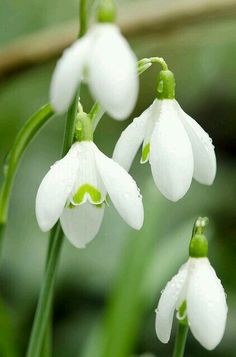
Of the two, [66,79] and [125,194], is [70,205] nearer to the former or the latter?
[125,194]

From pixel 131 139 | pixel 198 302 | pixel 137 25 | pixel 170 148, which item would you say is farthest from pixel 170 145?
pixel 137 25

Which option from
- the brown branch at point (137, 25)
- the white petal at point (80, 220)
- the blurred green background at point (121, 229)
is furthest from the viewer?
the brown branch at point (137, 25)

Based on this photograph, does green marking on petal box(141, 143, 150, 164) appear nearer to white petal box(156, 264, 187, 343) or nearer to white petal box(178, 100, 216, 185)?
white petal box(178, 100, 216, 185)

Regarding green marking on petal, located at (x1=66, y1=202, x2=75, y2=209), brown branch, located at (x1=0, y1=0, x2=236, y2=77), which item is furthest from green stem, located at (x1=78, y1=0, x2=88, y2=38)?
brown branch, located at (x1=0, y1=0, x2=236, y2=77)

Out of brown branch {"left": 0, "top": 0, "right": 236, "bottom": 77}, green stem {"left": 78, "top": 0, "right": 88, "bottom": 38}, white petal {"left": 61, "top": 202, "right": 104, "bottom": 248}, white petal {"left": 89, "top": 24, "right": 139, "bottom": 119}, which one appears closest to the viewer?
white petal {"left": 89, "top": 24, "right": 139, "bottom": 119}

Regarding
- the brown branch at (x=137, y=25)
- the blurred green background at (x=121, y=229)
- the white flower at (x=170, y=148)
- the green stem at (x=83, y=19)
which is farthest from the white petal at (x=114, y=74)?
the brown branch at (x=137, y=25)

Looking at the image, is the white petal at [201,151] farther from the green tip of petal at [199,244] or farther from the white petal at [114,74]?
the white petal at [114,74]

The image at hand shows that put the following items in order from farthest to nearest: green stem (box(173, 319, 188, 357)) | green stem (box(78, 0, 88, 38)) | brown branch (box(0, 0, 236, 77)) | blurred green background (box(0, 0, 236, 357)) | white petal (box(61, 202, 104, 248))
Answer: brown branch (box(0, 0, 236, 77)) < blurred green background (box(0, 0, 236, 357)) < white petal (box(61, 202, 104, 248)) < green stem (box(173, 319, 188, 357)) < green stem (box(78, 0, 88, 38))
